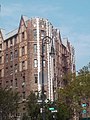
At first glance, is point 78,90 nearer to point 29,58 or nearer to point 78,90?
point 78,90

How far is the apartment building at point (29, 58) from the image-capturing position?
75.3m

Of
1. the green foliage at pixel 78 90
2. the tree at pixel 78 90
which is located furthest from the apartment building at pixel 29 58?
the tree at pixel 78 90

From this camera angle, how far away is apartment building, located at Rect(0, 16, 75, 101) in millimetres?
75312

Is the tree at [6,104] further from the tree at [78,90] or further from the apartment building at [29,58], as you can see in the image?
the apartment building at [29,58]

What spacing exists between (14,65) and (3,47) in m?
7.12

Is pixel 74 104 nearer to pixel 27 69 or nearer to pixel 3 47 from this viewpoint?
pixel 27 69

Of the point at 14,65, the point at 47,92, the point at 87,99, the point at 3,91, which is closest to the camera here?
the point at 3,91

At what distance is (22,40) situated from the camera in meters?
79.1

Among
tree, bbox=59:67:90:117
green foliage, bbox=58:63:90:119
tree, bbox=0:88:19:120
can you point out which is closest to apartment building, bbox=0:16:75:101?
green foliage, bbox=58:63:90:119

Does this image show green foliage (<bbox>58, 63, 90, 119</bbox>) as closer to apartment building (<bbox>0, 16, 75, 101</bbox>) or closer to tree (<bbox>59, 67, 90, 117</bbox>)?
tree (<bbox>59, 67, 90, 117</bbox>)

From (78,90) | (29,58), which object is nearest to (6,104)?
(78,90)

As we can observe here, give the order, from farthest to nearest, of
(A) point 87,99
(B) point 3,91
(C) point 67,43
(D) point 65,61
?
(C) point 67,43
(D) point 65,61
(A) point 87,99
(B) point 3,91

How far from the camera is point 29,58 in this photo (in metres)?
75.9

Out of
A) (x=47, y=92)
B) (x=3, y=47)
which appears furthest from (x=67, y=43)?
(x=47, y=92)
